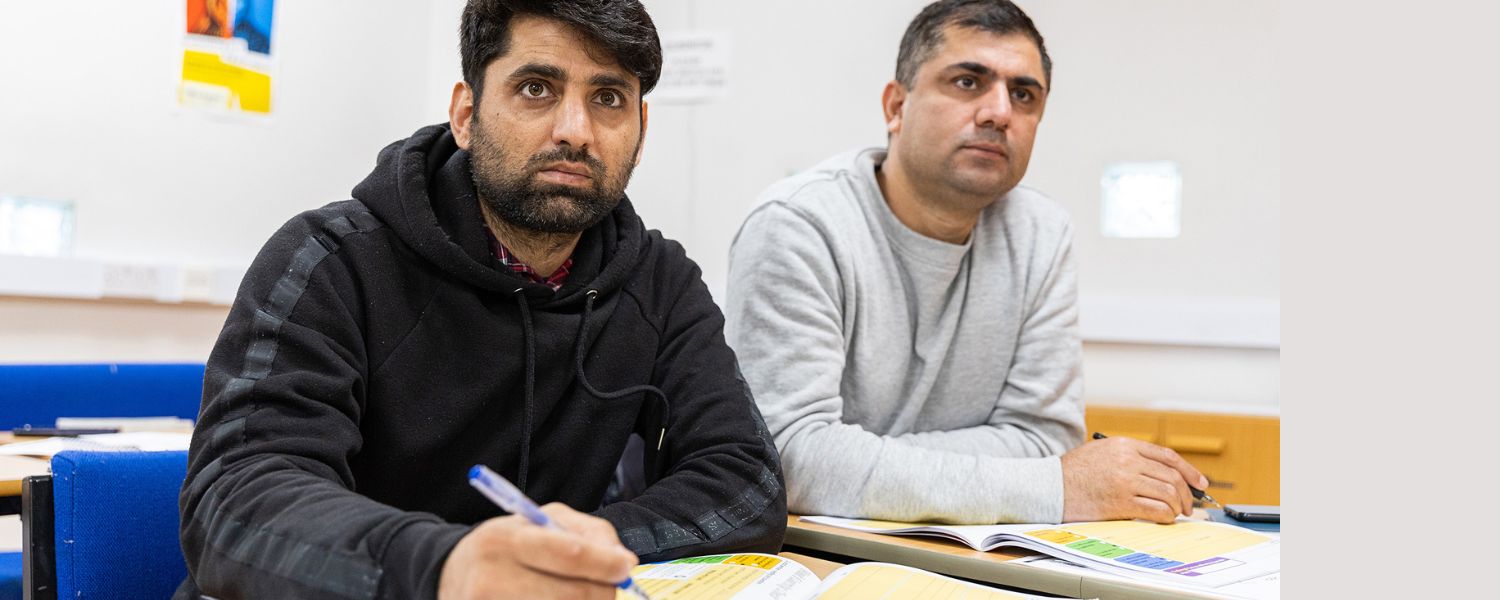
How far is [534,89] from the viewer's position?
123 cm

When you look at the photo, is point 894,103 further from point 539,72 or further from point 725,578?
point 725,578

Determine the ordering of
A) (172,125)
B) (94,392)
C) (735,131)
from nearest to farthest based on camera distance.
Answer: (94,392) < (172,125) < (735,131)

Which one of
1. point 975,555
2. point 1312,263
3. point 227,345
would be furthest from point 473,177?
point 1312,263

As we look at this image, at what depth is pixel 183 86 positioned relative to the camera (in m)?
2.85

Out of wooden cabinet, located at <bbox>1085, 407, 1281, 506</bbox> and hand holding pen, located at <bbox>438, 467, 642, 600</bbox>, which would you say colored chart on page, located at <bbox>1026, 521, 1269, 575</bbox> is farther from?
wooden cabinet, located at <bbox>1085, 407, 1281, 506</bbox>

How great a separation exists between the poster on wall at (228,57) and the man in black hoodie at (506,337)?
187 centimetres

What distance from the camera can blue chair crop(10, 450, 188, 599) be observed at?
1.13 m

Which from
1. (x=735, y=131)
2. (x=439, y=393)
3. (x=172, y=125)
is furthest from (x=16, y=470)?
(x=735, y=131)

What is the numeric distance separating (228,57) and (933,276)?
2.06 meters

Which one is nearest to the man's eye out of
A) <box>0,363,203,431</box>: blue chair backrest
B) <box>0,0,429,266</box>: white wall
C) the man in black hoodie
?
the man in black hoodie

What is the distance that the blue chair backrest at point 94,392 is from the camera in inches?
79.9

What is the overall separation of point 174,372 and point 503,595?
1.84 m

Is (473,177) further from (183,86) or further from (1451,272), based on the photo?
(183,86)

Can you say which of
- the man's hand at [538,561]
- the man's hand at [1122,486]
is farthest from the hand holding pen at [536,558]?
the man's hand at [1122,486]
